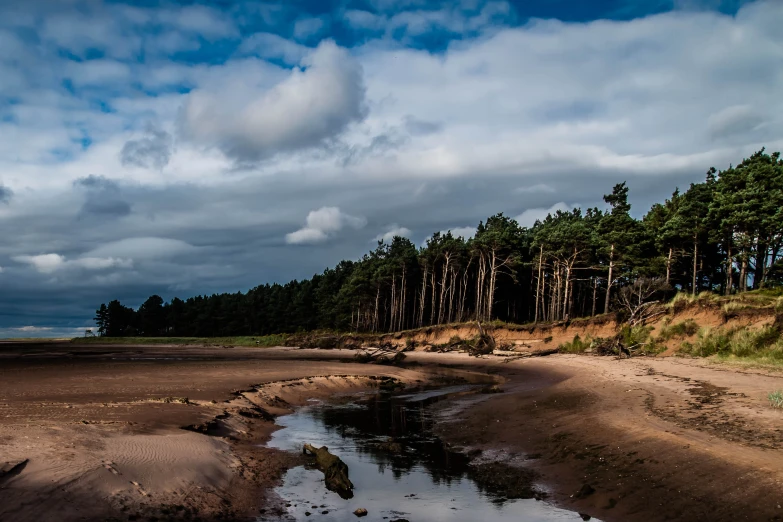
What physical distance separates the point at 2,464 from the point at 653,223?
76.1 metres

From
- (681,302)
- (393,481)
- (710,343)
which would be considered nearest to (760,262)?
(681,302)

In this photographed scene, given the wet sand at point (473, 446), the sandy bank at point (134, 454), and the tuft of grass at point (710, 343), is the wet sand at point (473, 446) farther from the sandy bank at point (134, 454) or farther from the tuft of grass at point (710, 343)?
the tuft of grass at point (710, 343)

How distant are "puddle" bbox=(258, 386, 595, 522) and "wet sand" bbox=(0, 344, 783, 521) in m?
0.59

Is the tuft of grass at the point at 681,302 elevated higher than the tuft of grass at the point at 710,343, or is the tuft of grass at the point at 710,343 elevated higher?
the tuft of grass at the point at 681,302

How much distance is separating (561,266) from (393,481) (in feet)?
201

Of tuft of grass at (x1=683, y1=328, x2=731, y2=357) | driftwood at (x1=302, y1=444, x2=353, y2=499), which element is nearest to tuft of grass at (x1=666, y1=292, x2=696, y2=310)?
tuft of grass at (x1=683, y1=328, x2=731, y2=357)

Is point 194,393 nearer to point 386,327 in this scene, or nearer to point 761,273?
point 761,273

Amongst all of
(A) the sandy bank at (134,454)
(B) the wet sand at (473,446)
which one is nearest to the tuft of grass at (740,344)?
(B) the wet sand at (473,446)

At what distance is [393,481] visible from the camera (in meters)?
10.2

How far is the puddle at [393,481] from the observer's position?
830 cm

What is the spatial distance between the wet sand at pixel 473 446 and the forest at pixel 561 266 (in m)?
33.0

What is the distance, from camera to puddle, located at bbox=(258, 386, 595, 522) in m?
8.30

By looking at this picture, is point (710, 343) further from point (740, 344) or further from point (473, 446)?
point (473, 446)

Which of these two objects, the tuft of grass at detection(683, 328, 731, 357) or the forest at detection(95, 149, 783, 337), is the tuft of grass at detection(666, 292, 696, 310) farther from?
the forest at detection(95, 149, 783, 337)
